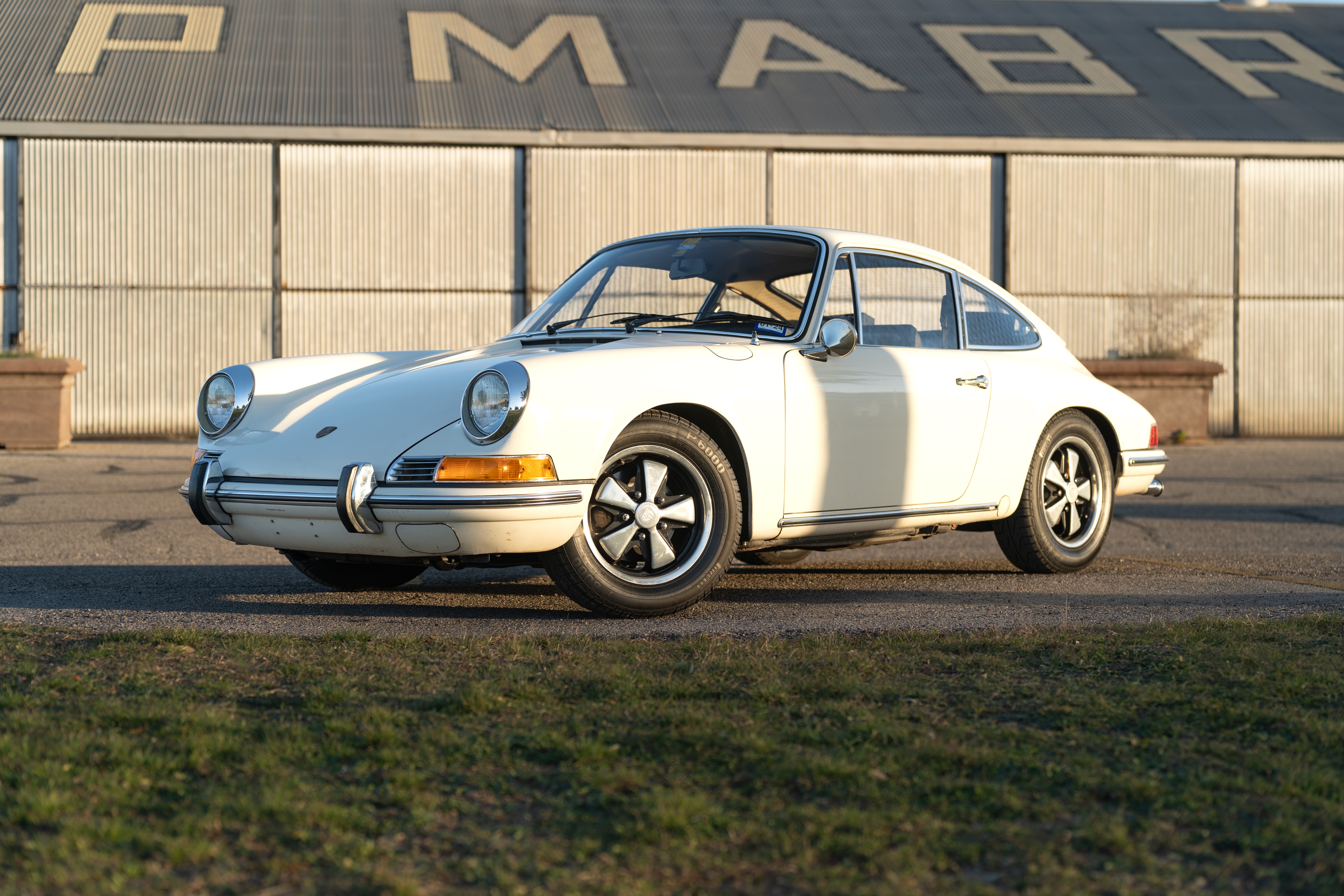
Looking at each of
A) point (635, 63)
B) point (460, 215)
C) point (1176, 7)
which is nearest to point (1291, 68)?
point (1176, 7)

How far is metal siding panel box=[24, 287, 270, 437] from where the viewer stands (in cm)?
1847

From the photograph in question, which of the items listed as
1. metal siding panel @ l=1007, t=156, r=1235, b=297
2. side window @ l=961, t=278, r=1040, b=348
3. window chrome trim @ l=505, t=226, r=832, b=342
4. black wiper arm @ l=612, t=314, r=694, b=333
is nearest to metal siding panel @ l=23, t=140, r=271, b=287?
metal siding panel @ l=1007, t=156, r=1235, b=297

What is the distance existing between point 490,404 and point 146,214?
52.3 ft

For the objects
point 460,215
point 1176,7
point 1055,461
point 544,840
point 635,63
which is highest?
point 1176,7

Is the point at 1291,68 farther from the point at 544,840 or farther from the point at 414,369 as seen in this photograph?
the point at 544,840

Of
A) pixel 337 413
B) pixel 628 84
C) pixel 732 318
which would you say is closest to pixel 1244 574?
pixel 732 318

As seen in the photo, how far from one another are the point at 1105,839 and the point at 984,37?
23094 mm

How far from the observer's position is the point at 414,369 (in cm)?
504

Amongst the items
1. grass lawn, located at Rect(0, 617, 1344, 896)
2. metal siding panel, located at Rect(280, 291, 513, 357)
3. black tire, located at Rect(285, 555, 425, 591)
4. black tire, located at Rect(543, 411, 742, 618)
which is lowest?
grass lawn, located at Rect(0, 617, 1344, 896)

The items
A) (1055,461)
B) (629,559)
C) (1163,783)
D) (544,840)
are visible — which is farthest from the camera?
(1055,461)

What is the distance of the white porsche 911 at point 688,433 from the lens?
442cm

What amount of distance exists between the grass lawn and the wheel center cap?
719 mm

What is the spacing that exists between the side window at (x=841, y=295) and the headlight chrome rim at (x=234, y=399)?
2303mm

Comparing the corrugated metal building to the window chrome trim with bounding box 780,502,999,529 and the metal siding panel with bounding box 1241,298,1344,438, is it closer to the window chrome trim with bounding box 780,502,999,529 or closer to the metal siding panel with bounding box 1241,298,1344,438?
the metal siding panel with bounding box 1241,298,1344,438
